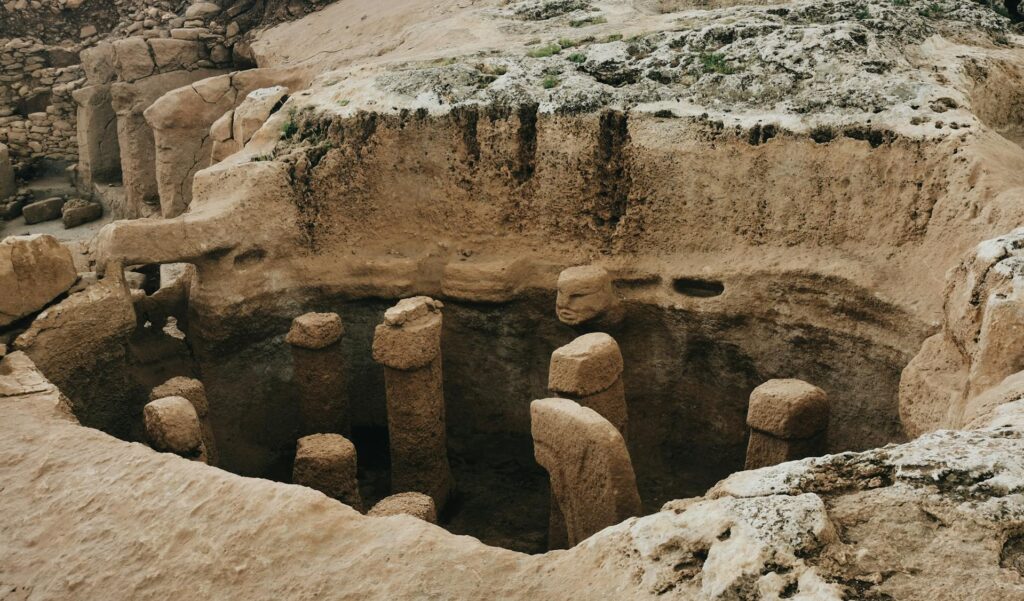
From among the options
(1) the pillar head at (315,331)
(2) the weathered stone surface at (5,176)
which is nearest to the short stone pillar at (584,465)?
(1) the pillar head at (315,331)

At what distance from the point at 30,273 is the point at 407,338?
1.94m

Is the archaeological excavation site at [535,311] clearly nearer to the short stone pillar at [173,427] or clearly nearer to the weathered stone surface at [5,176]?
the short stone pillar at [173,427]

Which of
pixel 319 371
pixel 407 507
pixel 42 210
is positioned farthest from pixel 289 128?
pixel 42 210

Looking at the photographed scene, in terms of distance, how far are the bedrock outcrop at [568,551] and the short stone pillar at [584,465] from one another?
1058mm

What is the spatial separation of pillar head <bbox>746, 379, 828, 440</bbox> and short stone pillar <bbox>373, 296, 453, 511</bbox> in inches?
71.8

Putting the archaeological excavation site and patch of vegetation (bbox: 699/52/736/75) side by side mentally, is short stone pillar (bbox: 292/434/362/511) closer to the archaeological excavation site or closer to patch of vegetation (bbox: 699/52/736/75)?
the archaeological excavation site

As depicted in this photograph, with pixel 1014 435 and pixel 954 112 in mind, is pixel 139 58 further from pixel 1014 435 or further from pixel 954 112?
pixel 1014 435

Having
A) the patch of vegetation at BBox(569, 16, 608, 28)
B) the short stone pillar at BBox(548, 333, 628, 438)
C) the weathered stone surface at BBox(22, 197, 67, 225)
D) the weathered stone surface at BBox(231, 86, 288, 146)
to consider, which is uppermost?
the patch of vegetation at BBox(569, 16, 608, 28)

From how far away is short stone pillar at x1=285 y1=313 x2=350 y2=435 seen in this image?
5391 millimetres

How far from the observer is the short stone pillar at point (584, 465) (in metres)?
3.77

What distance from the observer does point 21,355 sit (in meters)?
4.45

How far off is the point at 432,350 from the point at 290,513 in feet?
7.25

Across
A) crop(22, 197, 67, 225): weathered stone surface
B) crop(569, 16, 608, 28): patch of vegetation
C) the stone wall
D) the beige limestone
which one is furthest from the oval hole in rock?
crop(22, 197, 67, 225): weathered stone surface

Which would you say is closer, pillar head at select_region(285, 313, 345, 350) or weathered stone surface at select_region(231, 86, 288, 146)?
pillar head at select_region(285, 313, 345, 350)
